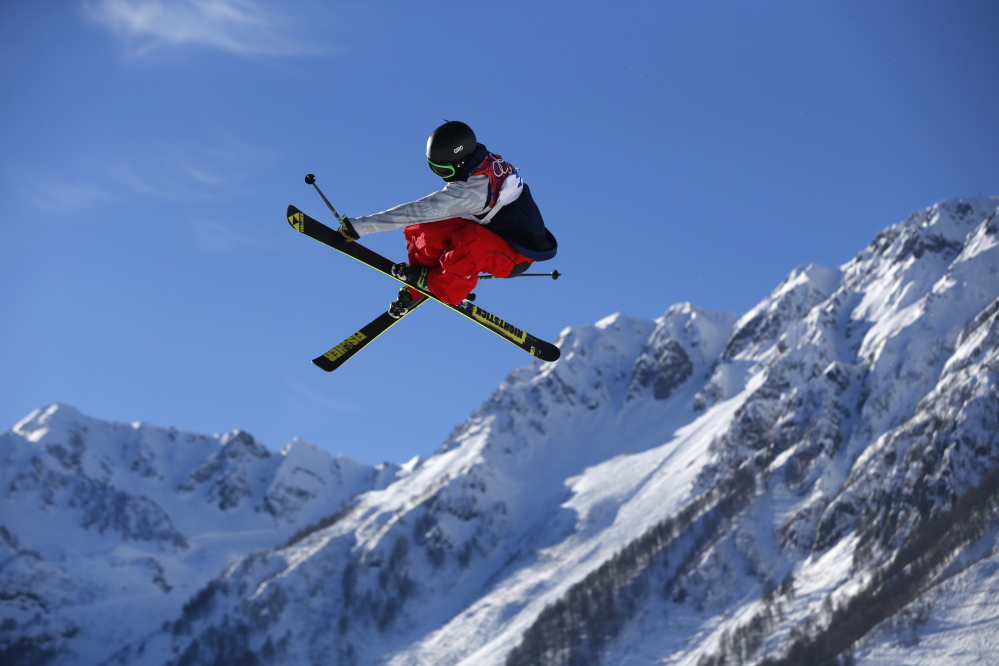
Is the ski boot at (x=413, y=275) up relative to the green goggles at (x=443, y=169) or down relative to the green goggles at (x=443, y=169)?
down

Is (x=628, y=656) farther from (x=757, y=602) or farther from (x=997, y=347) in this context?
(x=997, y=347)

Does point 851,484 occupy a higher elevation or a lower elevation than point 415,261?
higher

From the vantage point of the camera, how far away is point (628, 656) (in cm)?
16588

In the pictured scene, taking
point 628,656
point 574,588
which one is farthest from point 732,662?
point 574,588

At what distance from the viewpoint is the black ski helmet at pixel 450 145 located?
13.1 metres

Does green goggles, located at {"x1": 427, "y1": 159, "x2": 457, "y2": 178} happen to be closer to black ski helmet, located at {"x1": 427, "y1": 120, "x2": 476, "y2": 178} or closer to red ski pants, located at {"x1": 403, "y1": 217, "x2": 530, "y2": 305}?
black ski helmet, located at {"x1": 427, "y1": 120, "x2": 476, "y2": 178}

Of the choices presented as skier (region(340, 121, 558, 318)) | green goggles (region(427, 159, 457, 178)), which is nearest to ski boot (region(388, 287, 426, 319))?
skier (region(340, 121, 558, 318))

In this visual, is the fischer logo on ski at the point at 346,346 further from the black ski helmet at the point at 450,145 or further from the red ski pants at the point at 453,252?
the black ski helmet at the point at 450,145

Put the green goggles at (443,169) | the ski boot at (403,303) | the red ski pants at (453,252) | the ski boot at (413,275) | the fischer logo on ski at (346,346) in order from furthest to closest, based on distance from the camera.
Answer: the fischer logo on ski at (346,346) → the ski boot at (403,303) → the ski boot at (413,275) → the red ski pants at (453,252) → the green goggles at (443,169)

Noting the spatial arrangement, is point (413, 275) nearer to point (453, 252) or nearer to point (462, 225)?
point (453, 252)

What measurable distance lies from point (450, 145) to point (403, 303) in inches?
112

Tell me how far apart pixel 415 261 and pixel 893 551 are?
172575 millimetres

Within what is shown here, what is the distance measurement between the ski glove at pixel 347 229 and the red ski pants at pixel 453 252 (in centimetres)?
137

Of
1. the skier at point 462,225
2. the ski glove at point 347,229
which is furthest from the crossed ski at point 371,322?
the ski glove at point 347,229
